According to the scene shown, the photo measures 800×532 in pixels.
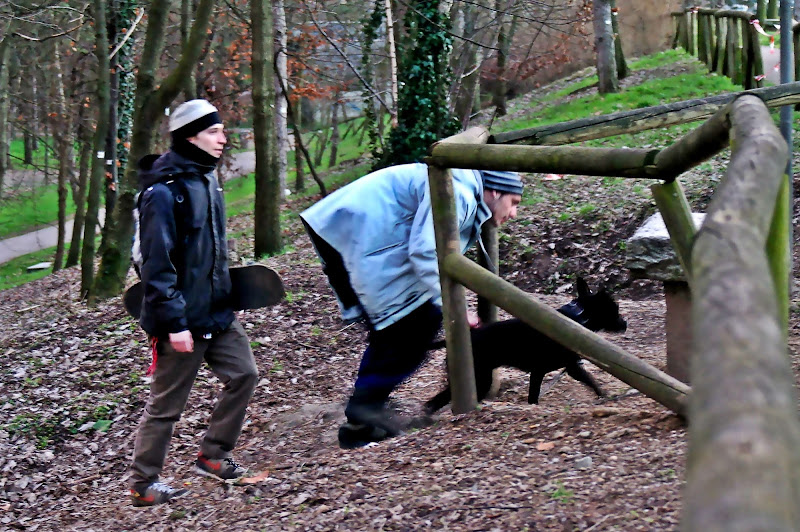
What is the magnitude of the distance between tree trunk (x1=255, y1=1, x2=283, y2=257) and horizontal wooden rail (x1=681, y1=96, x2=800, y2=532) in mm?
10843

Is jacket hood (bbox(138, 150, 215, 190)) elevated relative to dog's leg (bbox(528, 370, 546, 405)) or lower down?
elevated

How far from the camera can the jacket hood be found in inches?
170

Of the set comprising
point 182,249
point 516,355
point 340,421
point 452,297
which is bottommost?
point 340,421

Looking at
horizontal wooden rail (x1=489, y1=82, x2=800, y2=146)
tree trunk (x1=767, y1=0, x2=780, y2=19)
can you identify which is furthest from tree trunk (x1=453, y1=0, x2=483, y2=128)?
horizontal wooden rail (x1=489, y1=82, x2=800, y2=146)

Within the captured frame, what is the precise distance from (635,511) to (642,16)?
29000 mm

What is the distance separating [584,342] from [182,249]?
1.97 meters

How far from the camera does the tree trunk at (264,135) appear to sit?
11.9 m

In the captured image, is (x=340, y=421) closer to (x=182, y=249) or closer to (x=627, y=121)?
(x=182, y=249)

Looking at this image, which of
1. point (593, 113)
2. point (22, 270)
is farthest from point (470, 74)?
point (22, 270)

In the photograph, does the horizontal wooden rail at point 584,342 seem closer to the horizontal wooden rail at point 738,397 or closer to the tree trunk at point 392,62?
the horizontal wooden rail at point 738,397

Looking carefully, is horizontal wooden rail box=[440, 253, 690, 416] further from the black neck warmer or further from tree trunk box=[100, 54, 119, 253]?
tree trunk box=[100, 54, 119, 253]

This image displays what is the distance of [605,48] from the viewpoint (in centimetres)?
1886

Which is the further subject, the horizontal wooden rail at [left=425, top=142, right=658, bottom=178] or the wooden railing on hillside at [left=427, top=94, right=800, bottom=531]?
the horizontal wooden rail at [left=425, top=142, right=658, bottom=178]

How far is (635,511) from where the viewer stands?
283 cm
